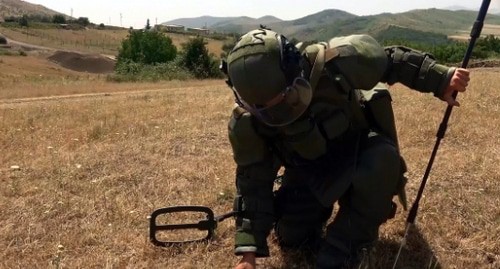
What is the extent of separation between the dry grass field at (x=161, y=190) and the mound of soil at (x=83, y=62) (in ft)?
207

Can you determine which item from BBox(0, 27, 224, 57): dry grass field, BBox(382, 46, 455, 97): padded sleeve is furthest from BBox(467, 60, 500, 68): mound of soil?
BBox(0, 27, 224, 57): dry grass field

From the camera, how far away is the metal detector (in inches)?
140

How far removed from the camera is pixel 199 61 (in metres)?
45.4

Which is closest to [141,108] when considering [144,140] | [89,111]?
[89,111]

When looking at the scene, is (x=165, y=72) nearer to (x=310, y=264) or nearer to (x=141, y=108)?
(x=141, y=108)

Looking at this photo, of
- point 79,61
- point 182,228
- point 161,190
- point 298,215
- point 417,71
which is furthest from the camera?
point 79,61

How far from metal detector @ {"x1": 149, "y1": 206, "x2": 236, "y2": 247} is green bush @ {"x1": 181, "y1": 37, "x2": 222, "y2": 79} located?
40.2 metres

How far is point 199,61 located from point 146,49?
17497 millimetres

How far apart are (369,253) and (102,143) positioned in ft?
14.3

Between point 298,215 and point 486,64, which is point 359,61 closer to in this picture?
point 298,215

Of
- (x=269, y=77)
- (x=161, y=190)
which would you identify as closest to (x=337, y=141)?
(x=269, y=77)

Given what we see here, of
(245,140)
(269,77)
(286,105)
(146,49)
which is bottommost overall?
(146,49)

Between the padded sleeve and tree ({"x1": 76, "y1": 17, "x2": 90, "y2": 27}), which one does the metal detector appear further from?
tree ({"x1": 76, "y1": 17, "x2": 90, "y2": 27})

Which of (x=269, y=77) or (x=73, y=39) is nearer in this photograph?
(x=269, y=77)
